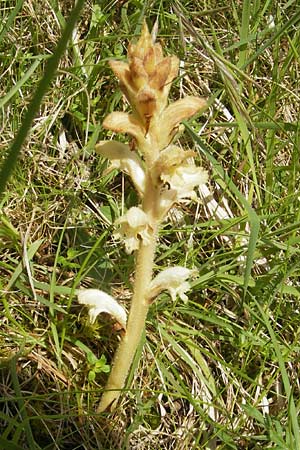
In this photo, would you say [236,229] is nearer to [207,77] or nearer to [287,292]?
[287,292]

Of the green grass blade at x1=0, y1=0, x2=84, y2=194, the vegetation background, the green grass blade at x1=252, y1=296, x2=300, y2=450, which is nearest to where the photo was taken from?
the green grass blade at x1=0, y1=0, x2=84, y2=194

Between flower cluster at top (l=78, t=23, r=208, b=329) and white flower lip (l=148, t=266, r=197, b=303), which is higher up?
flower cluster at top (l=78, t=23, r=208, b=329)

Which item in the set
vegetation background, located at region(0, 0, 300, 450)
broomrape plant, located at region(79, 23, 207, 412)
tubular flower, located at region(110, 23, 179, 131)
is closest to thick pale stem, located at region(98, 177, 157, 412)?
broomrape plant, located at region(79, 23, 207, 412)

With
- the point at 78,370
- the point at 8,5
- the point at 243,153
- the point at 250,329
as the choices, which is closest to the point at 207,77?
the point at 243,153

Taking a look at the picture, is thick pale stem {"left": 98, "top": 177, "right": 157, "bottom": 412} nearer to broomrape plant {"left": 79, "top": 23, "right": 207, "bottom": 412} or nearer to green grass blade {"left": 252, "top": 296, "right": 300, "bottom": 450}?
broomrape plant {"left": 79, "top": 23, "right": 207, "bottom": 412}

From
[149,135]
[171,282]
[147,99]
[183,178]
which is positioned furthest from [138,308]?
[147,99]

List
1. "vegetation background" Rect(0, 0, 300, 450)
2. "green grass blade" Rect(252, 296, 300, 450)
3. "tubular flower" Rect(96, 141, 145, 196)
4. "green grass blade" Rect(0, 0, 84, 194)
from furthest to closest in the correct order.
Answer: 1. "vegetation background" Rect(0, 0, 300, 450)
2. "green grass blade" Rect(252, 296, 300, 450)
3. "tubular flower" Rect(96, 141, 145, 196)
4. "green grass blade" Rect(0, 0, 84, 194)

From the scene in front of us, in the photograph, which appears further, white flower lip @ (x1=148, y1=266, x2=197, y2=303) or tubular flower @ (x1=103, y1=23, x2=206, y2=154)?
white flower lip @ (x1=148, y1=266, x2=197, y2=303)

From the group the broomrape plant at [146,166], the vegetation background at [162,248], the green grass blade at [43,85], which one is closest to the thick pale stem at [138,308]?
the broomrape plant at [146,166]
